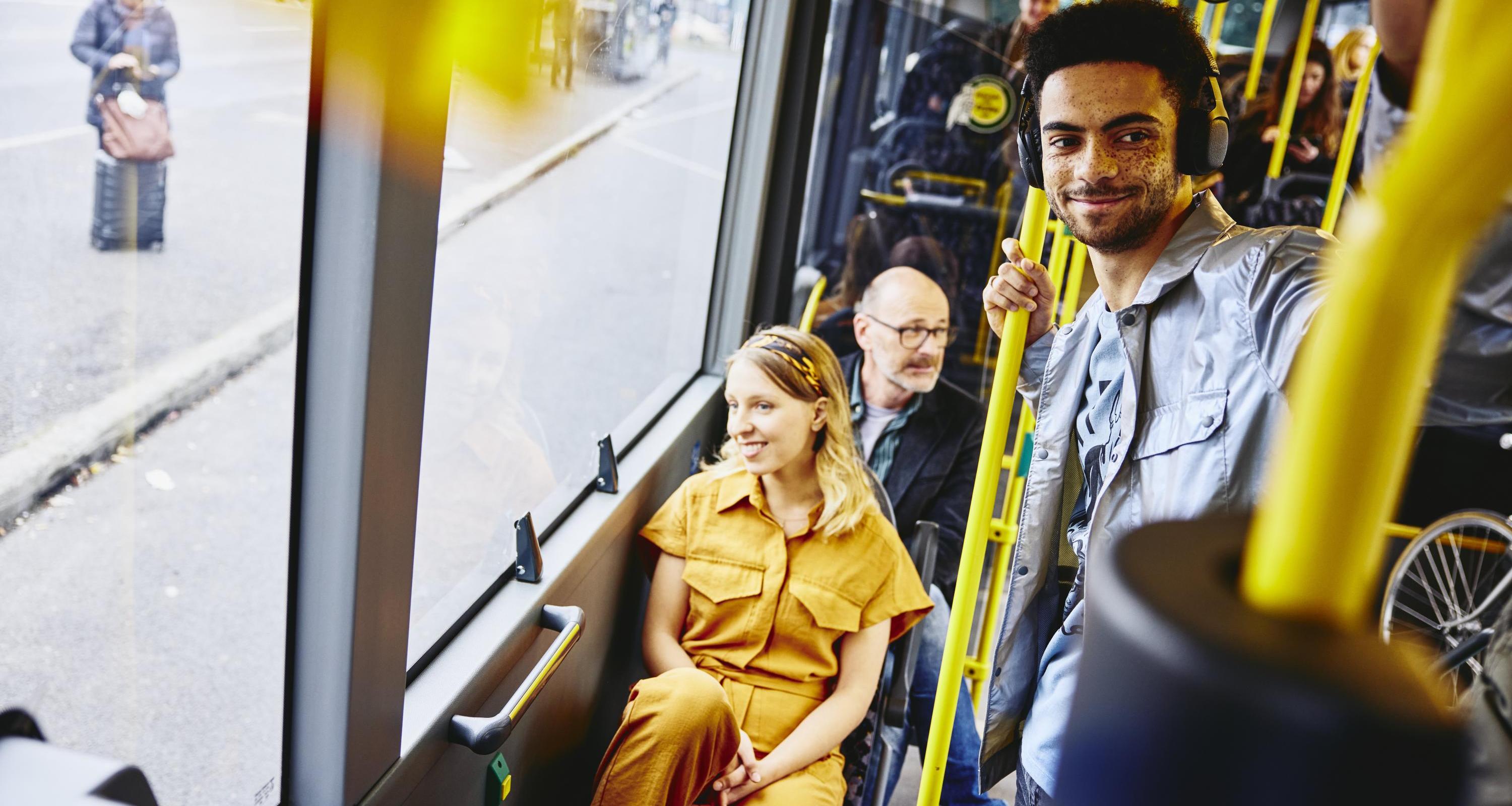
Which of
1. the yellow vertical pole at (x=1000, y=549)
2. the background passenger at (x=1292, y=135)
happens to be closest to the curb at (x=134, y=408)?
the yellow vertical pole at (x=1000, y=549)

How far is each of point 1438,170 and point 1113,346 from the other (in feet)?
4.88

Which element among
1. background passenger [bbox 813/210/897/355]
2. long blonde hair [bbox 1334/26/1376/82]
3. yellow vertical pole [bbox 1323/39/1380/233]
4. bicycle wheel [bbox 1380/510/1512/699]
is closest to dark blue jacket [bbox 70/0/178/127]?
background passenger [bbox 813/210/897/355]

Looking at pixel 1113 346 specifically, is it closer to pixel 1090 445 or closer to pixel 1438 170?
pixel 1090 445

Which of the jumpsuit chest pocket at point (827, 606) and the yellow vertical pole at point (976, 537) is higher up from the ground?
the yellow vertical pole at point (976, 537)

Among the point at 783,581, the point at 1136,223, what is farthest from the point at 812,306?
the point at 1136,223

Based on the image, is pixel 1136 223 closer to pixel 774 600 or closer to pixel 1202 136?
pixel 1202 136

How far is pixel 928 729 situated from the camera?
8.34 ft

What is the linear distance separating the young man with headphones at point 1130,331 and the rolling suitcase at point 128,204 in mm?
1037

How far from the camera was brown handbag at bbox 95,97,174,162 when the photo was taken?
0.97m

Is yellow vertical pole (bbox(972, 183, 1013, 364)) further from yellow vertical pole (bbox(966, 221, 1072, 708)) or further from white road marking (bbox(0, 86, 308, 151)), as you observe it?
white road marking (bbox(0, 86, 308, 151))

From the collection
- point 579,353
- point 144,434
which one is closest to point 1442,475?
point 579,353

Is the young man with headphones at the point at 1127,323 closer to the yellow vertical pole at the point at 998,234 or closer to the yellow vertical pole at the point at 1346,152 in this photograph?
the yellow vertical pole at the point at 998,234

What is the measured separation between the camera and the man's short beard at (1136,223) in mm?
1565

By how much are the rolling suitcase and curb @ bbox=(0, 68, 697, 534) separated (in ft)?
0.46
